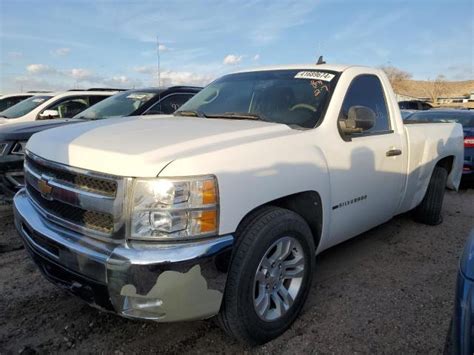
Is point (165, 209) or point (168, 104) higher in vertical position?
point (168, 104)

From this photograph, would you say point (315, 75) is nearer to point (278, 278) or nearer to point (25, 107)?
point (278, 278)

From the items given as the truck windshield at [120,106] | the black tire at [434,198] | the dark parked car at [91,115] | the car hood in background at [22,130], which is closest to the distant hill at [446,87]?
the dark parked car at [91,115]

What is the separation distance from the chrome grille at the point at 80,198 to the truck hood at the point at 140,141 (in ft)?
0.20

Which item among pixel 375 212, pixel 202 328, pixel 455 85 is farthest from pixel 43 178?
pixel 455 85

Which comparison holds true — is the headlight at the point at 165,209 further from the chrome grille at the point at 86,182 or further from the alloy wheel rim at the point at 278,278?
the alloy wheel rim at the point at 278,278

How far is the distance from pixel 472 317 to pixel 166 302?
1.39m

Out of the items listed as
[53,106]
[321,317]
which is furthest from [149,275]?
[53,106]

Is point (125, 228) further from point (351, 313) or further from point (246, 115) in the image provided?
point (351, 313)

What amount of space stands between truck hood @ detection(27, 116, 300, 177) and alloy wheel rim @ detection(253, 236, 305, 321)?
0.74 meters

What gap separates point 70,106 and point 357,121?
6485mm

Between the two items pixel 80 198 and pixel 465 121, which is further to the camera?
pixel 465 121

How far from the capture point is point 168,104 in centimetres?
648

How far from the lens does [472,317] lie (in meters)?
1.52

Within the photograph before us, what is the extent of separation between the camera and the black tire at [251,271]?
2.35 metres
